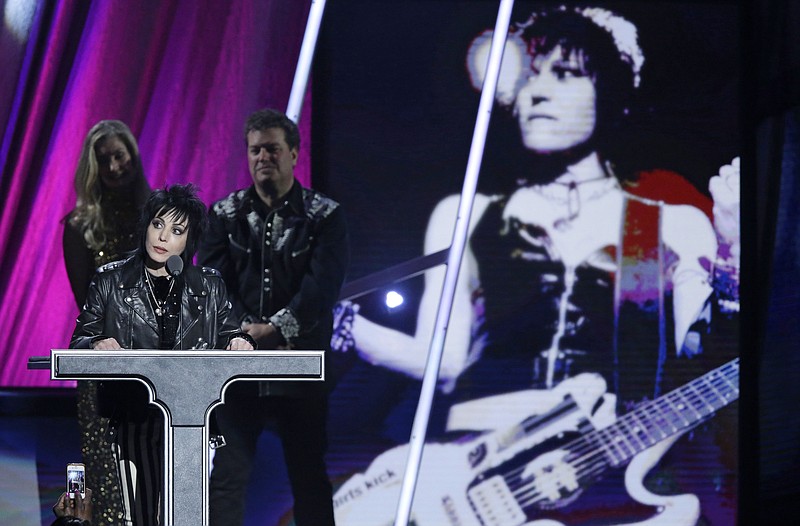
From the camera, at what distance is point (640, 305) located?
Answer: 13.7 feet

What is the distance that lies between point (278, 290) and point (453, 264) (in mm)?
712

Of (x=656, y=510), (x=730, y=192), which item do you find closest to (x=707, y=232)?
(x=730, y=192)

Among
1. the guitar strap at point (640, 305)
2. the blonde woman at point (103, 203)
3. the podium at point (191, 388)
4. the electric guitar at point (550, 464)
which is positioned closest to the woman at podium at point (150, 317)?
the podium at point (191, 388)

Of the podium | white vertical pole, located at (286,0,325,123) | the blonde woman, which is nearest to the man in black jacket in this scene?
white vertical pole, located at (286,0,325,123)

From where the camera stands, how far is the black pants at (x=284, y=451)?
12.7 ft

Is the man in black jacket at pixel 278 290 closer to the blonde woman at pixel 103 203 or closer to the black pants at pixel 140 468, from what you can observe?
the blonde woman at pixel 103 203

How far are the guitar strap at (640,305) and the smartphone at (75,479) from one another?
217cm

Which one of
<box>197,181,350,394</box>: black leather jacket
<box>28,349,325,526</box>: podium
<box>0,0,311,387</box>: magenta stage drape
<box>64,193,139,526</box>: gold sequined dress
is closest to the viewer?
<box>28,349,325,526</box>: podium

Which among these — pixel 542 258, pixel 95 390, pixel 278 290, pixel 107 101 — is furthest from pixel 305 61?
pixel 95 390

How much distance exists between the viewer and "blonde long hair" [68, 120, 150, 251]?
374cm

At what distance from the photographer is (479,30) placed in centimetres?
418

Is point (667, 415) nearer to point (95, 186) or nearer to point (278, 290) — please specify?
point (278, 290)

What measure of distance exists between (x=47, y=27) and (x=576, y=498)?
2758 millimetres

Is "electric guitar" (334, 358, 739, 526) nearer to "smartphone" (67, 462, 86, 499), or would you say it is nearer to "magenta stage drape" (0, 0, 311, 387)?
"magenta stage drape" (0, 0, 311, 387)
